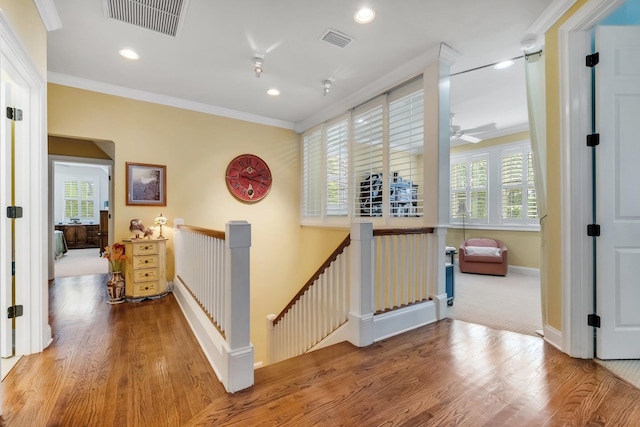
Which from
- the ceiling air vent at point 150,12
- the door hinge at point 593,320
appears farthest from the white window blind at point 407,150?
the ceiling air vent at point 150,12

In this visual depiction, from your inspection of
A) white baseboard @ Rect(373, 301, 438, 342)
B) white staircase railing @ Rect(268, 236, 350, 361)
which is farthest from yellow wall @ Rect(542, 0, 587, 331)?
white staircase railing @ Rect(268, 236, 350, 361)

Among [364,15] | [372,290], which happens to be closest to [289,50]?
[364,15]

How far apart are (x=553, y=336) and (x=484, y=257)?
349cm

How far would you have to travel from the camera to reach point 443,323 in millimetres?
2836

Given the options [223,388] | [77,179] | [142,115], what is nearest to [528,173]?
[223,388]

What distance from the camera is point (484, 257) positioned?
220 inches

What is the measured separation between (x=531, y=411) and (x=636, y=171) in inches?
72.4

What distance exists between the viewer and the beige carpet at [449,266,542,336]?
9.92ft

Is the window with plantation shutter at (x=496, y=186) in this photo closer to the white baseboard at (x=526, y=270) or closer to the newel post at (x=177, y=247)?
the white baseboard at (x=526, y=270)

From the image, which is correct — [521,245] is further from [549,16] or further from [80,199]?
[80,199]

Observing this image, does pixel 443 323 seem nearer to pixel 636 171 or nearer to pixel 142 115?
pixel 636 171

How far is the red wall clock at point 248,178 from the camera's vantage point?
15.4ft

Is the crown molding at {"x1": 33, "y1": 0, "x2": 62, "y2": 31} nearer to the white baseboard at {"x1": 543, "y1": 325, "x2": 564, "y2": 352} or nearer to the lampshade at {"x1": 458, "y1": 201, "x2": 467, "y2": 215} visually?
the white baseboard at {"x1": 543, "y1": 325, "x2": 564, "y2": 352}

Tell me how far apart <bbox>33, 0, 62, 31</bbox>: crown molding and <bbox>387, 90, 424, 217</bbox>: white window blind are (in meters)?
3.31
